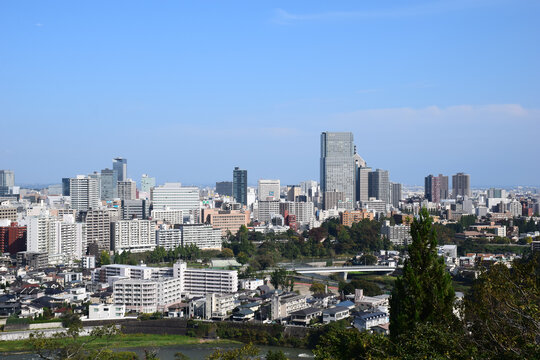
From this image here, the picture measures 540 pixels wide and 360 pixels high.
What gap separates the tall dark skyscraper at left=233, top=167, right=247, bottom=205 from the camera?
3886cm

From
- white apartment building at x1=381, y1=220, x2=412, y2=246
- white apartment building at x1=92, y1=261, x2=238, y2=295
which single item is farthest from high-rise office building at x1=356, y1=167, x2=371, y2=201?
white apartment building at x1=92, y1=261, x2=238, y2=295

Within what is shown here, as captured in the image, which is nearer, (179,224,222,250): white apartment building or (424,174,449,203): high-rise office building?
(179,224,222,250): white apartment building

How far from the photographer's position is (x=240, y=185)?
1537 inches

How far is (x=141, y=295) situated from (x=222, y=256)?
8203mm

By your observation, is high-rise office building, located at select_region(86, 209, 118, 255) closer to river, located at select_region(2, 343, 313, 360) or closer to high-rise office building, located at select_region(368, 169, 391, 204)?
river, located at select_region(2, 343, 313, 360)

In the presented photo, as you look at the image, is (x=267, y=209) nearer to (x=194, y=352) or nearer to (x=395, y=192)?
(x=395, y=192)

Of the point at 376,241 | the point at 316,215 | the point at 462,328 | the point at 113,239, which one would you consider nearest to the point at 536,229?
the point at 376,241

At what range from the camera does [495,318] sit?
13.5 ft

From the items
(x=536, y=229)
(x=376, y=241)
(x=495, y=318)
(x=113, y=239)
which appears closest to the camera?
(x=495, y=318)

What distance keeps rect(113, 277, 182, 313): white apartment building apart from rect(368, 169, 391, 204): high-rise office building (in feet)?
94.7

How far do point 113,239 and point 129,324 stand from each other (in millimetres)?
10723

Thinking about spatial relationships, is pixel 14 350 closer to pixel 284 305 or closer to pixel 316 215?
pixel 284 305

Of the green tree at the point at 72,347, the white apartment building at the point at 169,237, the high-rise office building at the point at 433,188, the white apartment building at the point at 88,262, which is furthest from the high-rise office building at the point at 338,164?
the green tree at the point at 72,347

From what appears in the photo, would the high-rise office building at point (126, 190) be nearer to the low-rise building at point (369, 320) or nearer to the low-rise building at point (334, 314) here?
the low-rise building at point (334, 314)
